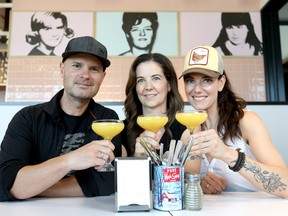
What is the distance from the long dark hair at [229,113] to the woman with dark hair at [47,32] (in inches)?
87.1

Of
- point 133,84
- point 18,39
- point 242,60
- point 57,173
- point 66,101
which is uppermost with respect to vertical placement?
point 18,39

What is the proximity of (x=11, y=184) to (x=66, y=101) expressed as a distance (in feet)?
2.06

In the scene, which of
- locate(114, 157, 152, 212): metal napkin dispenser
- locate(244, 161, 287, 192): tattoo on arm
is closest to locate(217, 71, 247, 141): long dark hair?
locate(244, 161, 287, 192): tattoo on arm

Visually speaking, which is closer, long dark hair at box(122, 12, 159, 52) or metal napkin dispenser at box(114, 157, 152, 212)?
metal napkin dispenser at box(114, 157, 152, 212)

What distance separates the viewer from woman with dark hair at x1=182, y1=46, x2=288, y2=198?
1189mm

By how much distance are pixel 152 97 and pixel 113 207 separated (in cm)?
92

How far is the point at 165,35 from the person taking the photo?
3379 millimetres

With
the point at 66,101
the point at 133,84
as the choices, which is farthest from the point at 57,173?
the point at 133,84

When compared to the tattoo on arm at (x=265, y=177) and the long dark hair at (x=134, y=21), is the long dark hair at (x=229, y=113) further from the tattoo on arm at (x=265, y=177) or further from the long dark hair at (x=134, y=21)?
Result: the long dark hair at (x=134, y=21)

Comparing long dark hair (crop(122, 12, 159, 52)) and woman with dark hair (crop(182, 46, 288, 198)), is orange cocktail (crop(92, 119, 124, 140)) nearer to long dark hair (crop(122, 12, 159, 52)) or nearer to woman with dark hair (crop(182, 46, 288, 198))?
woman with dark hair (crop(182, 46, 288, 198))

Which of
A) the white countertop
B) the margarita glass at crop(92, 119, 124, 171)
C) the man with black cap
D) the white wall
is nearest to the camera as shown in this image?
the white countertop

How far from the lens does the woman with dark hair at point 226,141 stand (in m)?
1.19

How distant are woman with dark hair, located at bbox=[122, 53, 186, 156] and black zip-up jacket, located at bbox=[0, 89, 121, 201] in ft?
0.95

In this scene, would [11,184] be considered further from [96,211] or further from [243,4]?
[243,4]
